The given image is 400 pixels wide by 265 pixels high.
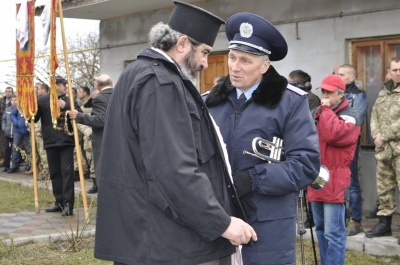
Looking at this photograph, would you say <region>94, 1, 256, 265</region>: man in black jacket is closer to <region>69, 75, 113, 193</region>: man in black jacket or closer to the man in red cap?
the man in red cap

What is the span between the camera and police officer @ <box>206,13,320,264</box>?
11.3 ft

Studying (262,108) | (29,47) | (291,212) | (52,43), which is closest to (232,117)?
(262,108)

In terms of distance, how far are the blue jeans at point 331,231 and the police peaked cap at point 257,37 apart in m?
2.23

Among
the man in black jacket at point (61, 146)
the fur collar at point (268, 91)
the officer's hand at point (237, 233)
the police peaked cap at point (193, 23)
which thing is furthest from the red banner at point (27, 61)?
the officer's hand at point (237, 233)

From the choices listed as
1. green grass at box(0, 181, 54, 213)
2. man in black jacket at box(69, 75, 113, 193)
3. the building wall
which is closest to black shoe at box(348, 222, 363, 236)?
the building wall

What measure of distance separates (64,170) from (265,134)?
593 cm

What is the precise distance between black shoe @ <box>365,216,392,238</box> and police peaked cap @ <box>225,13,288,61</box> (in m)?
4.04

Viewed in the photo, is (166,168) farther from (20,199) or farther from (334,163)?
(20,199)

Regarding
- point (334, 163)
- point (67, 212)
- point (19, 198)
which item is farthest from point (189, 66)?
point (19, 198)

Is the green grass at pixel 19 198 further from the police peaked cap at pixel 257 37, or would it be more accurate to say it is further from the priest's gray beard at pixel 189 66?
the priest's gray beard at pixel 189 66

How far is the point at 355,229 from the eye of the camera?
7.36m

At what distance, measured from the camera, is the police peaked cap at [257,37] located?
142 inches

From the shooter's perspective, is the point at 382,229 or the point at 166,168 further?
the point at 382,229

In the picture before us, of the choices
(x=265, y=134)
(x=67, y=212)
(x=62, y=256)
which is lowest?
(x=62, y=256)
